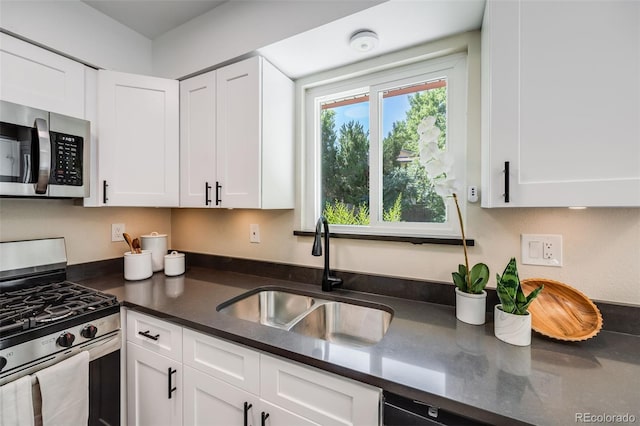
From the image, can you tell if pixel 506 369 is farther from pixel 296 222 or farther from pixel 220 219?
pixel 220 219

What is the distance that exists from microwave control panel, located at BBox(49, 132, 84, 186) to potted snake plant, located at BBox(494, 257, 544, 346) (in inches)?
78.5

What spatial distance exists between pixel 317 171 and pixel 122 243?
1.47 metres

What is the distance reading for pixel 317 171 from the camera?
1.69 meters

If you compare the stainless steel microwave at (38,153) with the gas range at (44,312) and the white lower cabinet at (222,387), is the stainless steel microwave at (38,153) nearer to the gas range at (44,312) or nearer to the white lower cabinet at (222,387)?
the gas range at (44,312)

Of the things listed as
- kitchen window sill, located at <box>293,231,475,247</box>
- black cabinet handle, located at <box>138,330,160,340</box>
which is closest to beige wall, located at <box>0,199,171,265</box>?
black cabinet handle, located at <box>138,330,160,340</box>

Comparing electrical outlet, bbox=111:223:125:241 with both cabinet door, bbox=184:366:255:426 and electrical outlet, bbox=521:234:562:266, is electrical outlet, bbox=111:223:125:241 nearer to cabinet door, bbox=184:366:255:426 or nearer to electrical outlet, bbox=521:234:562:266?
cabinet door, bbox=184:366:255:426

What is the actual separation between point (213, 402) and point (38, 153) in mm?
1344

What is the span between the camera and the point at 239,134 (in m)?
1.45

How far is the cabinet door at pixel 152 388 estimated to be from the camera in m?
1.14

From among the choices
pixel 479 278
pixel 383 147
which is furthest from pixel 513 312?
pixel 383 147

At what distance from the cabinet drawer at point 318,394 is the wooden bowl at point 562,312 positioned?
0.67m

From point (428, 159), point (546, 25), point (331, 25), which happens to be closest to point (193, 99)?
point (331, 25)
